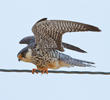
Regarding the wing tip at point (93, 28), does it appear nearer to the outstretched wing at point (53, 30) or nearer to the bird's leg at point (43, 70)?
the outstretched wing at point (53, 30)

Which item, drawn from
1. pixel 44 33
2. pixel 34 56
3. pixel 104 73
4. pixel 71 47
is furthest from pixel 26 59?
pixel 104 73

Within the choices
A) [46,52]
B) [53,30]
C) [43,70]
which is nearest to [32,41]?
[46,52]

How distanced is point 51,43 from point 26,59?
562mm

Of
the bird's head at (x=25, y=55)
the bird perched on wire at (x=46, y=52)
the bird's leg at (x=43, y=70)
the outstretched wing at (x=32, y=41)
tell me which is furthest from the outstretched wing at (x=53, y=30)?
the outstretched wing at (x=32, y=41)

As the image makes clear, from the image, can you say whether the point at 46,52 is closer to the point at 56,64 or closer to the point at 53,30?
the point at 56,64

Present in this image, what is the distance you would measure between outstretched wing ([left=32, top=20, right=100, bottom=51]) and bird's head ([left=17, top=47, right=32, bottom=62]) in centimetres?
23

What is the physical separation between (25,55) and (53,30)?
2.69ft

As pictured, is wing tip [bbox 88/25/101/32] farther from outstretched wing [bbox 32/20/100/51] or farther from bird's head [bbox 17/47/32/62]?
bird's head [bbox 17/47/32/62]

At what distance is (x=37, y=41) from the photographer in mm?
7324

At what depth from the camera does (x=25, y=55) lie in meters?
7.25

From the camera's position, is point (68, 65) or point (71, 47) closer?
point (68, 65)

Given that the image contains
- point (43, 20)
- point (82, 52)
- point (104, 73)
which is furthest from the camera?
point (82, 52)

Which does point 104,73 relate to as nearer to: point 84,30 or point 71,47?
point 84,30

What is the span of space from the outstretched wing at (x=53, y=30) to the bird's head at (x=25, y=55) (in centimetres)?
23
